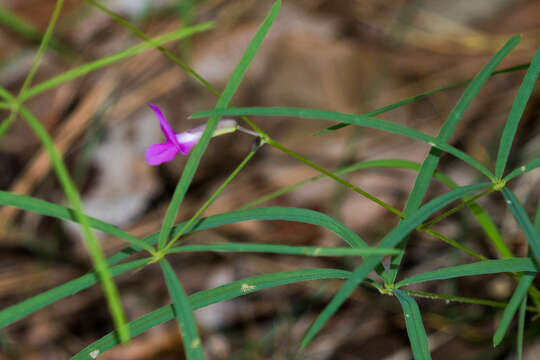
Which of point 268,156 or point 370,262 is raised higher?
point 268,156

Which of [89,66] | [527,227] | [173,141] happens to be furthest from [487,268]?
[89,66]

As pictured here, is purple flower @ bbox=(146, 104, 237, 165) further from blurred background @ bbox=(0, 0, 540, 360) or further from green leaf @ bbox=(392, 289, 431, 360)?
blurred background @ bbox=(0, 0, 540, 360)

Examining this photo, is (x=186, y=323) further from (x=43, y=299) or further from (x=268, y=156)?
(x=268, y=156)

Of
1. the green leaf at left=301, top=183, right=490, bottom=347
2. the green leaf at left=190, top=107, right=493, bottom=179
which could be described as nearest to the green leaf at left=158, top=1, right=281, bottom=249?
the green leaf at left=190, top=107, right=493, bottom=179

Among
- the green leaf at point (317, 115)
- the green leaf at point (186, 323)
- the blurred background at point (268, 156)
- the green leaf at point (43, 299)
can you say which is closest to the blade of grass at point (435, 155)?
the green leaf at point (317, 115)

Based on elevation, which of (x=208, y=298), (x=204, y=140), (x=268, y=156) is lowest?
(x=208, y=298)

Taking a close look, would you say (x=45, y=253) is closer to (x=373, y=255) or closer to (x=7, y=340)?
(x=7, y=340)

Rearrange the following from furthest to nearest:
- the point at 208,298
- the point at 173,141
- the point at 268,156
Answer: the point at 268,156
the point at 173,141
the point at 208,298
